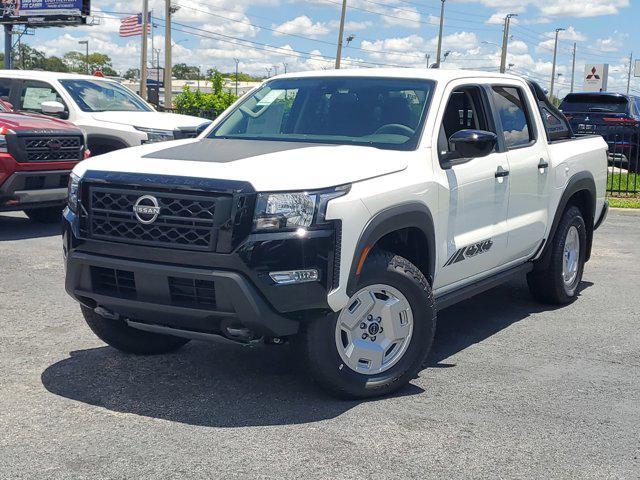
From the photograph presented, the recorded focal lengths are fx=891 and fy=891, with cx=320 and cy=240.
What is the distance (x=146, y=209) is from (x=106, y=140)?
818 cm

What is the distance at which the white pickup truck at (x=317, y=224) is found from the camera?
14.3ft

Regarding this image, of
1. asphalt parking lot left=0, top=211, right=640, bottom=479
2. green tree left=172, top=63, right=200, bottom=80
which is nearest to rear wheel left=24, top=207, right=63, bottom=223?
asphalt parking lot left=0, top=211, right=640, bottom=479

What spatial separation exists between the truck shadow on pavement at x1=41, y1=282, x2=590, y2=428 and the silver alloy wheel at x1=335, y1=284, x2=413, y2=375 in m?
0.23

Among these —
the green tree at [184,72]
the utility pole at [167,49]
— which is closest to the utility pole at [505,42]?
the utility pole at [167,49]

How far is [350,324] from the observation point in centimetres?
470

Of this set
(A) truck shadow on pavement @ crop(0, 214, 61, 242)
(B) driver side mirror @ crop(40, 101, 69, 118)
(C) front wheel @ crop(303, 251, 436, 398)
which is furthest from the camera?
(B) driver side mirror @ crop(40, 101, 69, 118)

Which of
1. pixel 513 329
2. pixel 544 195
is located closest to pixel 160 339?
pixel 513 329

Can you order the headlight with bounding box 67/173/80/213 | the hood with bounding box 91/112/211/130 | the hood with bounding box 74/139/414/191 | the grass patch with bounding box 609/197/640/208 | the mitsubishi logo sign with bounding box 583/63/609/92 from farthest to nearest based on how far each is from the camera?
the mitsubishi logo sign with bounding box 583/63/609/92
the grass patch with bounding box 609/197/640/208
the hood with bounding box 91/112/211/130
the headlight with bounding box 67/173/80/213
the hood with bounding box 74/139/414/191

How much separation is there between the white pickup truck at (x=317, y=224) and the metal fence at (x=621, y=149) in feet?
31.7

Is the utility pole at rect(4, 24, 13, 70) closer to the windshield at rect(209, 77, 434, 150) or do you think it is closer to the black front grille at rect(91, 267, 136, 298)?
the windshield at rect(209, 77, 434, 150)

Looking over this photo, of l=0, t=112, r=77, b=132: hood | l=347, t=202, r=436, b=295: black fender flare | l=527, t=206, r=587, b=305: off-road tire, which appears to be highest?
l=0, t=112, r=77, b=132: hood

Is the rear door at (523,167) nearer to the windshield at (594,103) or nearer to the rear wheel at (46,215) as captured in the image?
the rear wheel at (46,215)

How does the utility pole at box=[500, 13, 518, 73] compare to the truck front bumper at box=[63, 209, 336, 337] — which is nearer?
the truck front bumper at box=[63, 209, 336, 337]

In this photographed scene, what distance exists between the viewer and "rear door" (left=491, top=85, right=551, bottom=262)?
6.23 meters
